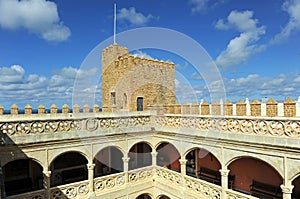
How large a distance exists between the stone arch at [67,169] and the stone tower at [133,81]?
11.5 ft

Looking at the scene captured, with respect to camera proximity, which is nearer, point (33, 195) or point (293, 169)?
point (293, 169)

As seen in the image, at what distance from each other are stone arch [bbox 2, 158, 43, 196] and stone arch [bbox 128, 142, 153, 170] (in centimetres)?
503

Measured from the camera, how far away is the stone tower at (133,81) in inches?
582

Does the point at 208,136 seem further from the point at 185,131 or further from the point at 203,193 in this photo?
the point at 203,193

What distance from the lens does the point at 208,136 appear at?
9.11 meters

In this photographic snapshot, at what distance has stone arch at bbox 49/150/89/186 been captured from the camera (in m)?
12.2

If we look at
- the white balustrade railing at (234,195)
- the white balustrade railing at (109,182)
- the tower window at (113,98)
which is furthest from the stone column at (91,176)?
the tower window at (113,98)

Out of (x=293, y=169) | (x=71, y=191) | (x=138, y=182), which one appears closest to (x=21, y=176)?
(x=71, y=191)

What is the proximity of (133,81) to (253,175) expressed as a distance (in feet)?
27.1

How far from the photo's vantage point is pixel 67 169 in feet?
41.2

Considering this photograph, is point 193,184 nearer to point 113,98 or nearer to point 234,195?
point 234,195

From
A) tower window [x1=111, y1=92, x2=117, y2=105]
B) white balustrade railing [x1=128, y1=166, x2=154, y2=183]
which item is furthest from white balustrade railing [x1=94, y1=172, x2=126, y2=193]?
tower window [x1=111, y1=92, x2=117, y2=105]

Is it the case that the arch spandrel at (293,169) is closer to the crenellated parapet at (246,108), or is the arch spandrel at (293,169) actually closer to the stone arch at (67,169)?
the crenellated parapet at (246,108)

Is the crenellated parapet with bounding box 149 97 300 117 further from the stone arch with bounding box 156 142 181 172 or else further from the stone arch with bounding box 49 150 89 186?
the stone arch with bounding box 49 150 89 186
